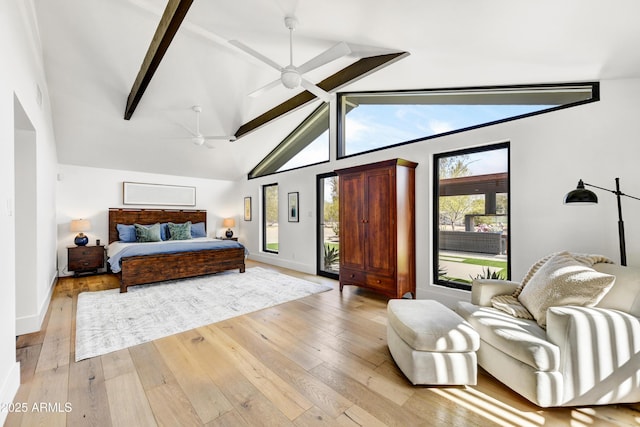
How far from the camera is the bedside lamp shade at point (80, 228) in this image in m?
5.13

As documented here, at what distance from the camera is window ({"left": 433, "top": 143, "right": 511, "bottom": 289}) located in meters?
3.18

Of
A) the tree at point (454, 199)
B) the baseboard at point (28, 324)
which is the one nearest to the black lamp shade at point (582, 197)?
the tree at point (454, 199)

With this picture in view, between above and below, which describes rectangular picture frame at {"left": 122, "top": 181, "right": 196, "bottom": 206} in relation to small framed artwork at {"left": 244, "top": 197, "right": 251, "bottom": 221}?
above

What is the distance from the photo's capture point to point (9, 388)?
1711mm

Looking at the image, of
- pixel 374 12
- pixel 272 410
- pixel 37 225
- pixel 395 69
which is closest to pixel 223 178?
pixel 37 225

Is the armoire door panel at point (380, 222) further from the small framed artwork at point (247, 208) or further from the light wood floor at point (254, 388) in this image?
the small framed artwork at point (247, 208)

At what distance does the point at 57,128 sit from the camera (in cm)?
444

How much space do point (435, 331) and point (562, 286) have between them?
96cm

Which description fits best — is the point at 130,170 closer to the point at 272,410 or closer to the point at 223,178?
the point at 223,178

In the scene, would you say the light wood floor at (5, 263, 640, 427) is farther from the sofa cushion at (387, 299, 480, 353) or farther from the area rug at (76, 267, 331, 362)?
the sofa cushion at (387, 299, 480, 353)

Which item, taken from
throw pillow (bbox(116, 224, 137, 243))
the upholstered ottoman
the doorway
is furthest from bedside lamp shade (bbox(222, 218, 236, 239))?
the upholstered ottoman

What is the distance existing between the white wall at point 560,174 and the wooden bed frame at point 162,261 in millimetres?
3545

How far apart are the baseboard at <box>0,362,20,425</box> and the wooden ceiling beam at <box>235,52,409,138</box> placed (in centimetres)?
413

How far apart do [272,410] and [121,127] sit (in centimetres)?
532
